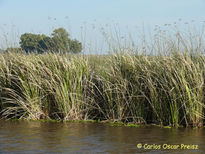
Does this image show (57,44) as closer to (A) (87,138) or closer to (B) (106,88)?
(B) (106,88)

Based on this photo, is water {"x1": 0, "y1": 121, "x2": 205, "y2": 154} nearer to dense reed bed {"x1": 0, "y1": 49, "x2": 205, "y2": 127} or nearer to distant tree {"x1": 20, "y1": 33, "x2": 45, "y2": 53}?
dense reed bed {"x1": 0, "y1": 49, "x2": 205, "y2": 127}

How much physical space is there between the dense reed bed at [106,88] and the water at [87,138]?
1.65ft

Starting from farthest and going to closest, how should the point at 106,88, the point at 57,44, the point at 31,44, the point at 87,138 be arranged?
the point at 31,44 < the point at 57,44 < the point at 106,88 < the point at 87,138

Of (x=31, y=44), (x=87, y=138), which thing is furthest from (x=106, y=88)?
(x=31, y=44)

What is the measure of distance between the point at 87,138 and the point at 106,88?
1.95m

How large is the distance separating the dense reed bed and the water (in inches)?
19.8

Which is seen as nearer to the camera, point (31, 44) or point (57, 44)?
point (57, 44)

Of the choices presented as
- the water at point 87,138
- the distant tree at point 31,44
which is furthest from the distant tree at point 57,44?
the water at point 87,138

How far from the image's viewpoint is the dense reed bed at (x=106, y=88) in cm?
785

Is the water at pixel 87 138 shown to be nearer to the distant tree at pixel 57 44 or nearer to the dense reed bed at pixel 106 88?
the dense reed bed at pixel 106 88

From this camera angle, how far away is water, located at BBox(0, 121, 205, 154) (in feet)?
20.2

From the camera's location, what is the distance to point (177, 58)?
820 centimetres

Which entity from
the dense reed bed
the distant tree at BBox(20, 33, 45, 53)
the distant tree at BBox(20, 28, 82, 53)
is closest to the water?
the dense reed bed

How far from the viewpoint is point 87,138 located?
22.9 feet
